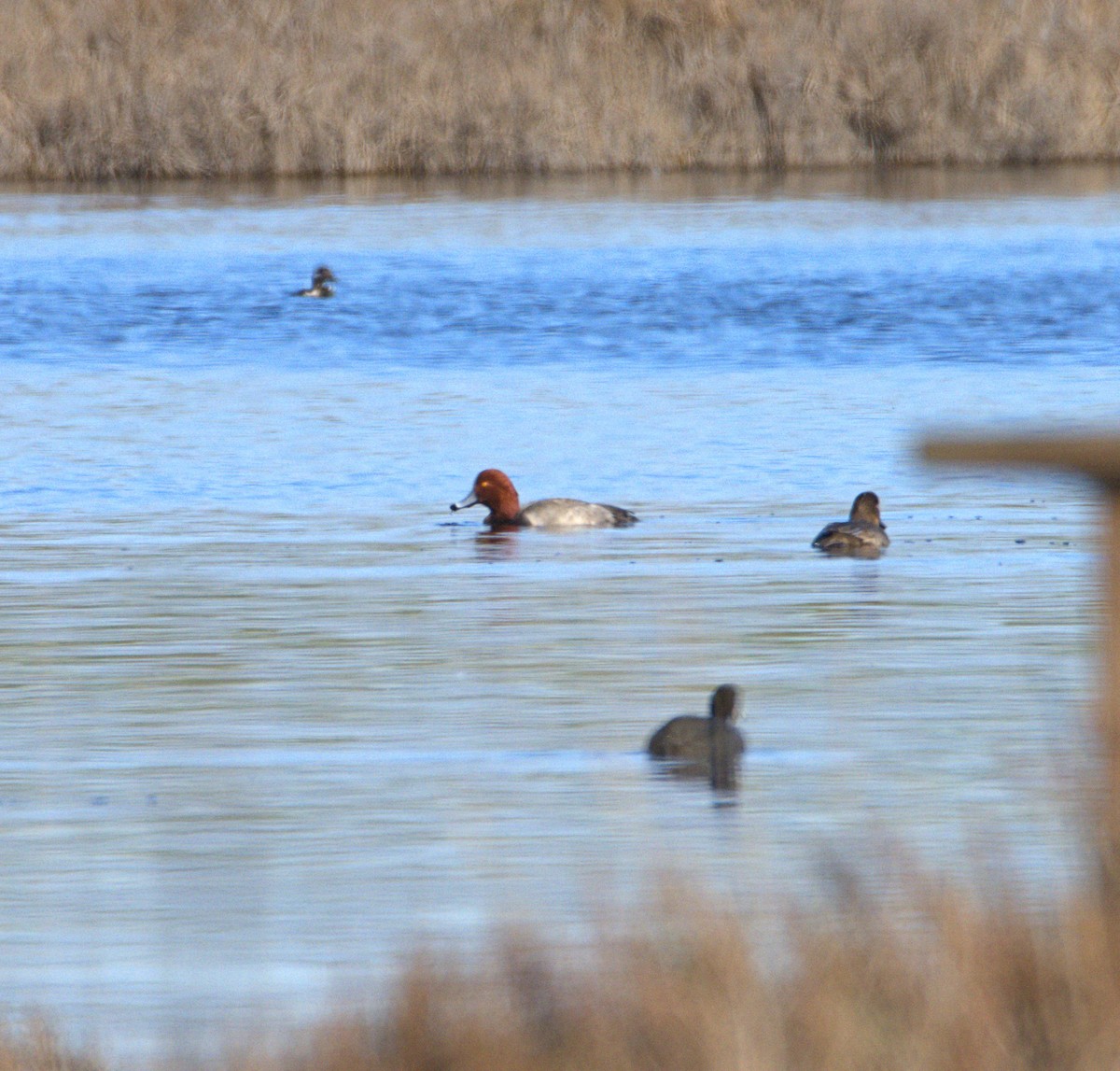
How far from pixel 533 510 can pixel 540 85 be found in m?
19.5

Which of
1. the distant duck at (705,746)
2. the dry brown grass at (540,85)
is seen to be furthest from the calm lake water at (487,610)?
the dry brown grass at (540,85)

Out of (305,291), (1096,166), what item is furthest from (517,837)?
(1096,166)

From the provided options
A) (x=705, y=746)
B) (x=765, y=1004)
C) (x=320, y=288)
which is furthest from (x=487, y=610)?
(x=320, y=288)

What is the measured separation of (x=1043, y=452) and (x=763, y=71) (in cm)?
2889

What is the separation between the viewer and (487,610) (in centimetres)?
1080

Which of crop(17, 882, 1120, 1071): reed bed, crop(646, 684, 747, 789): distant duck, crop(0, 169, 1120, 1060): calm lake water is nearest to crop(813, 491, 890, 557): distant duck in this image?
crop(0, 169, 1120, 1060): calm lake water

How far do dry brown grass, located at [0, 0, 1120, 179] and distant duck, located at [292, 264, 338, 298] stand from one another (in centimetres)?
771

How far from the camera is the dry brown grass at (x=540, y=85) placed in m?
32.1

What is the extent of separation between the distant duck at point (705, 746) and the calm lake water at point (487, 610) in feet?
0.26

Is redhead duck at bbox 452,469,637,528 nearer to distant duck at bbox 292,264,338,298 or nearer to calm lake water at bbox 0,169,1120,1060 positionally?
calm lake water at bbox 0,169,1120,1060

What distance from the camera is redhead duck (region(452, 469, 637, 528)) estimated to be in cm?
1294

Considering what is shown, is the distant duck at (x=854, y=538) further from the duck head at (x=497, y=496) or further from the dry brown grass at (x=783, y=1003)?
the dry brown grass at (x=783, y=1003)

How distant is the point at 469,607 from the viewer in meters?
10.8

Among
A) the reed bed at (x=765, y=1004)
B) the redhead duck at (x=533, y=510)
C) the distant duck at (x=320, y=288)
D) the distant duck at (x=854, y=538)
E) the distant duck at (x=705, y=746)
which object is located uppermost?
the reed bed at (x=765, y=1004)
